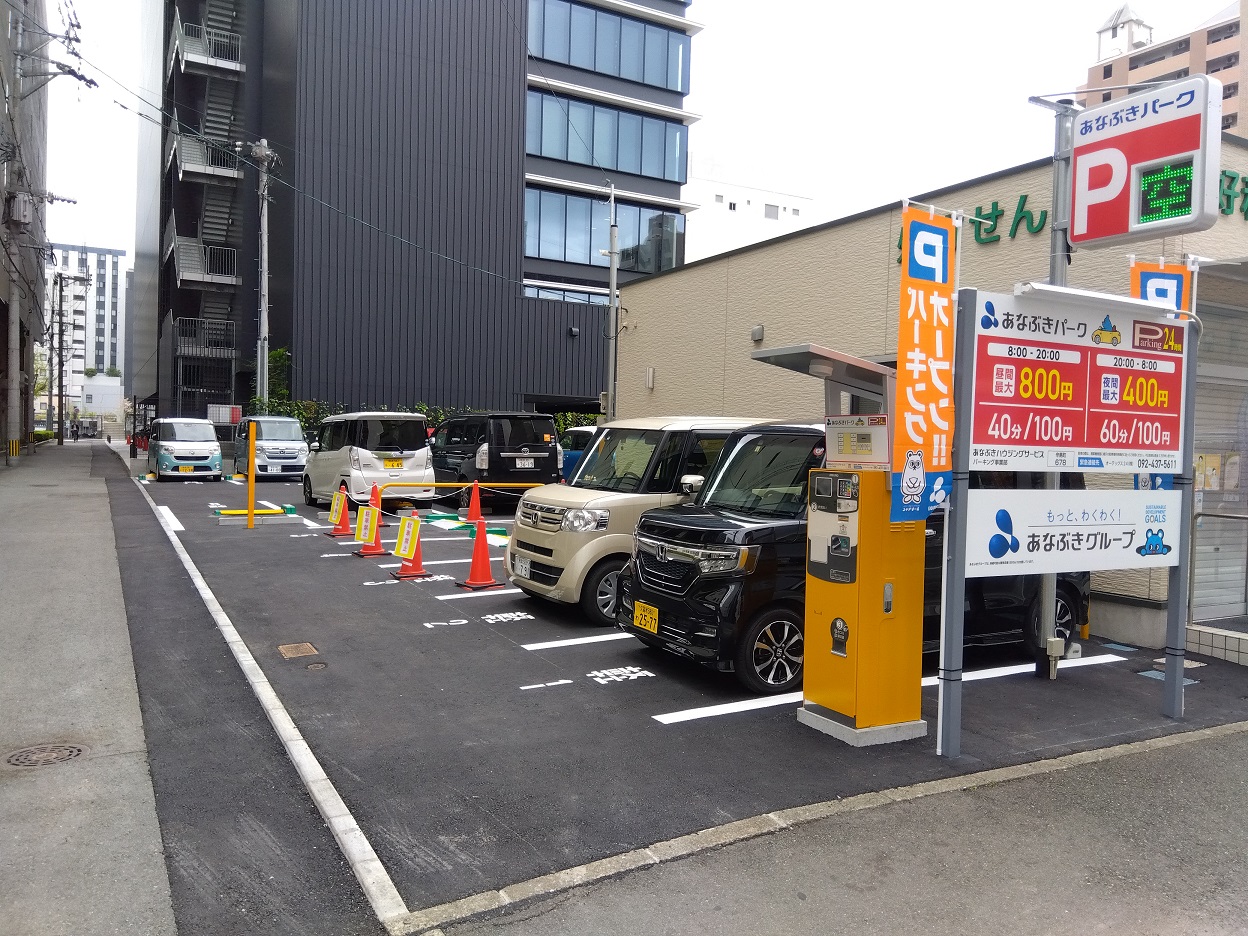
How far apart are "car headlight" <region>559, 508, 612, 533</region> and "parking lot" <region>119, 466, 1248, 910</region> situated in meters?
0.95

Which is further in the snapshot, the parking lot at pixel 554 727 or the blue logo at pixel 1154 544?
the blue logo at pixel 1154 544

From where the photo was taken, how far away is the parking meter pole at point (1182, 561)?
19.8 feet

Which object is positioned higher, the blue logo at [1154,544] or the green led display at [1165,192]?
the green led display at [1165,192]

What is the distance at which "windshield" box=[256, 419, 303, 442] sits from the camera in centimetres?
2566

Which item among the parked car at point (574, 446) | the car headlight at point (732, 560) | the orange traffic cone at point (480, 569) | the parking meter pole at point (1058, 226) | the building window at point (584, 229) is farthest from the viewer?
the building window at point (584, 229)

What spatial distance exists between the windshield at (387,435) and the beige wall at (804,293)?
3920 mm

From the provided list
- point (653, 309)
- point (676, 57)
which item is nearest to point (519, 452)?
point (653, 309)

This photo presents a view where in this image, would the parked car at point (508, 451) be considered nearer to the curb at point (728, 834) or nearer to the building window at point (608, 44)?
the curb at point (728, 834)

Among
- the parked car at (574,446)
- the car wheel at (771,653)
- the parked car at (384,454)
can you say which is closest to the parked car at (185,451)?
the parked car at (574,446)

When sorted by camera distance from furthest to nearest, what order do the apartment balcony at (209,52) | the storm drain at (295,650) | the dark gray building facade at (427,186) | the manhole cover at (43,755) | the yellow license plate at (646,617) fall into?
the apartment balcony at (209,52) → the dark gray building facade at (427,186) → the storm drain at (295,650) → the yellow license plate at (646,617) → the manhole cover at (43,755)

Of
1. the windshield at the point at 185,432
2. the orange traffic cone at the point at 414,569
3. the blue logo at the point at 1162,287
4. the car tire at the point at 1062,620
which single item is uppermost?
the blue logo at the point at 1162,287

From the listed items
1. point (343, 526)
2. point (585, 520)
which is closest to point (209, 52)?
point (343, 526)

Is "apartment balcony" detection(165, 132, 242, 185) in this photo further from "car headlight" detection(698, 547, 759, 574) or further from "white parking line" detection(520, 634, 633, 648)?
"car headlight" detection(698, 547, 759, 574)

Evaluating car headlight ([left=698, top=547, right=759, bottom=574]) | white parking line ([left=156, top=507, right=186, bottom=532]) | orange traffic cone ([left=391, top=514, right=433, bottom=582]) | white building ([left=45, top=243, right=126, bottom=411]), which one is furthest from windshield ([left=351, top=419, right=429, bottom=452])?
white building ([left=45, top=243, right=126, bottom=411])
